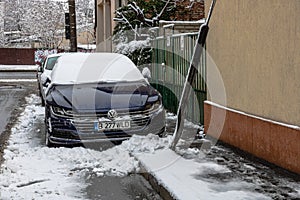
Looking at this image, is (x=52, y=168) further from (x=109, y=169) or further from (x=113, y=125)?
(x=113, y=125)

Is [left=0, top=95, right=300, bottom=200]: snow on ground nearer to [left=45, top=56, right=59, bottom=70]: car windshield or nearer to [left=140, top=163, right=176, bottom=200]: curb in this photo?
[left=140, top=163, right=176, bottom=200]: curb

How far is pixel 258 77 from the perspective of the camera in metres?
6.60

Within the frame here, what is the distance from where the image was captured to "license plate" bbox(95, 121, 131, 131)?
7.57 m

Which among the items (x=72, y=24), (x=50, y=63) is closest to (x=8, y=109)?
(x=50, y=63)

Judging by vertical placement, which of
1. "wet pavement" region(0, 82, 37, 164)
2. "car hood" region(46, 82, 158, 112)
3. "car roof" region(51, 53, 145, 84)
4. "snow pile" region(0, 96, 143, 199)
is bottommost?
"wet pavement" region(0, 82, 37, 164)

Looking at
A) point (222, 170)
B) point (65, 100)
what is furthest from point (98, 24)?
point (222, 170)

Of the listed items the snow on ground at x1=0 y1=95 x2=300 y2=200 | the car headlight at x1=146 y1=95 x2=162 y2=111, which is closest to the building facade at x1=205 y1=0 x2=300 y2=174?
the snow on ground at x1=0 y1=95 x2=300 y2=200

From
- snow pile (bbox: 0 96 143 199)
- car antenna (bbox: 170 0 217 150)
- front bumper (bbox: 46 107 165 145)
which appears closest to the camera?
snow pile (bbox: 0 96 143 199)

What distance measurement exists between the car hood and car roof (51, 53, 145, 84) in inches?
11.5

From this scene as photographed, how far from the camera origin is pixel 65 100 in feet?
25.6

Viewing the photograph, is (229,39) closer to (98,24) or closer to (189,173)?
(189,173)

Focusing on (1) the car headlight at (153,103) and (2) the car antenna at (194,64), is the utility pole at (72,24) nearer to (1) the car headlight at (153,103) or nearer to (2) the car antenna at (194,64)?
(1) the car headlight at (153,103)

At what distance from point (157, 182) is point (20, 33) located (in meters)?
56.6

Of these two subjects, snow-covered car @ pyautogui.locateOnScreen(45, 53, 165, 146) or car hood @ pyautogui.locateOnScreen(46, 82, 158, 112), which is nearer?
snow-covered car @ pyautogui.locateOnScreen(45, 53, 165, 146)
